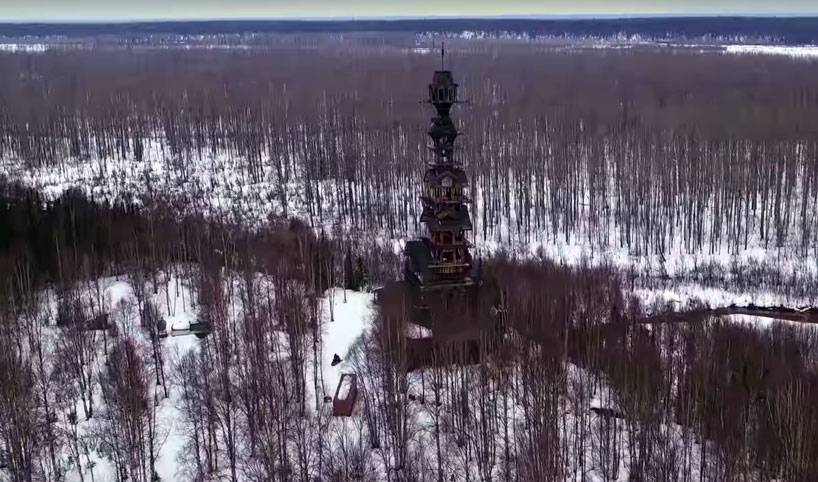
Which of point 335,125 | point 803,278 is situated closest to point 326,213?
point 335,125

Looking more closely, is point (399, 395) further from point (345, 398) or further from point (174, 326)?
point (174, 326)

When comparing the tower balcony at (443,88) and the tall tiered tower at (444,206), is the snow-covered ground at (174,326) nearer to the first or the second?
the tall tiered tower at (444,206)

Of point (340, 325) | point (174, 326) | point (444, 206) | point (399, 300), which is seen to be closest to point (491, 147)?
point (340, 325)

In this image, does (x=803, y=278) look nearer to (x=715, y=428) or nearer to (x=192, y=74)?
(x=715, y=428)

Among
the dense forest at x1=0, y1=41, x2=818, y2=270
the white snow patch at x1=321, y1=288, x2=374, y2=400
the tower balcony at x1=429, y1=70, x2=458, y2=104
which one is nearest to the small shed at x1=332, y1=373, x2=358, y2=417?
the white snow patch at x1=321, y1=288, x2=374, y2=400

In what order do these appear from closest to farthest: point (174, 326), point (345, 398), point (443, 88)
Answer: point (345, 398) < point (443, 88) < point (174, 326)

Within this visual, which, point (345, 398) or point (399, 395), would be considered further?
point (345, 398)
